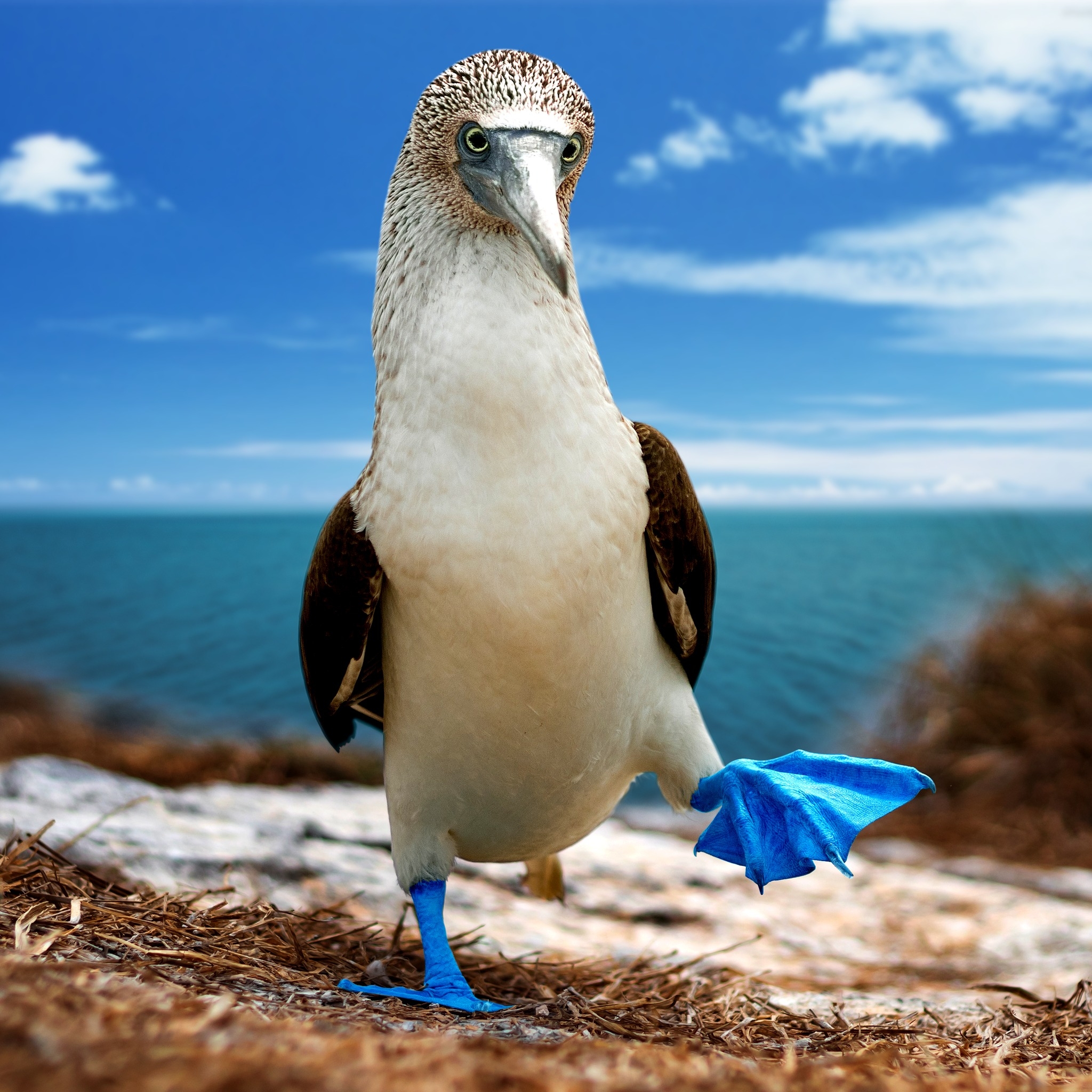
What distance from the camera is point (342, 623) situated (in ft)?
9.30

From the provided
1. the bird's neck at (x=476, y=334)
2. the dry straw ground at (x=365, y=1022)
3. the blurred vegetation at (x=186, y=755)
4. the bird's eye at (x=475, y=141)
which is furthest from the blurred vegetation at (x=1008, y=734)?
the bird's eye at (x=475, y=141)

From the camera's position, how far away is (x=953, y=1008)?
314cm

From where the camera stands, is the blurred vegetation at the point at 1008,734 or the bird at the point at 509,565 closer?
the bird at the point at 509,565

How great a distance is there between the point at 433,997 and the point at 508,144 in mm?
2343

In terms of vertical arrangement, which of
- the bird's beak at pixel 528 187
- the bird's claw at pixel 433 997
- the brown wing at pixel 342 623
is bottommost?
the bird's claw at pixel 433 997

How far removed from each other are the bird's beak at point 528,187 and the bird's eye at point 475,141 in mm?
24

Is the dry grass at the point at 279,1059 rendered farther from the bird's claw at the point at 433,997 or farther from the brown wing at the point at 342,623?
the brown wing at the point at 342,623

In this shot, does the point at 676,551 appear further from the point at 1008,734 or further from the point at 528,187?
the point at 1008,734

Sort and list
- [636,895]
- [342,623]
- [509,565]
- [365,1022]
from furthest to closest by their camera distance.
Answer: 1. [636,895]
2. [342,623]
3. [509,565]
4. [365,1022]

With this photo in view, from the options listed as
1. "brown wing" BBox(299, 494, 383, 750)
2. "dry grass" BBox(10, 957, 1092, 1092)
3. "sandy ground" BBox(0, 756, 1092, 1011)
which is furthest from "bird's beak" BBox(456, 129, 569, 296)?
"sandy ground" BBox(0, 756, 1092, 1011)

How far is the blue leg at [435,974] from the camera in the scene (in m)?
2.60

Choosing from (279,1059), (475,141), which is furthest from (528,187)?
(279,1059)

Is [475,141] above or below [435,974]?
above

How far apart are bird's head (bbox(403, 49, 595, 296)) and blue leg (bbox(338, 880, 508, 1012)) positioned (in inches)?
74.7
